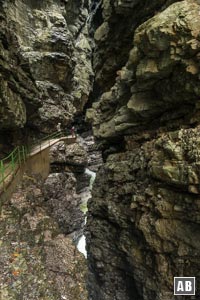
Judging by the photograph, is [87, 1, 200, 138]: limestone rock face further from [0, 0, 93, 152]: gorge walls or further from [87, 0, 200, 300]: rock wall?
[0, 0, 93, 152]: gorge walls

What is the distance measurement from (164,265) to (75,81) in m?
25.7

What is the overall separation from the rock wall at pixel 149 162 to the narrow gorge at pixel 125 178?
0.04 meters

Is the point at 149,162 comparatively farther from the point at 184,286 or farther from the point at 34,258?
the point at 34,258

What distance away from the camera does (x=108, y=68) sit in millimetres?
15344

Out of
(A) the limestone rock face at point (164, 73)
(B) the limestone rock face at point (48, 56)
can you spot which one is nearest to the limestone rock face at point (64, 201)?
(B) the limestone rock face at point (48, 56)

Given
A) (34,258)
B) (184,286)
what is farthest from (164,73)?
(34,258)

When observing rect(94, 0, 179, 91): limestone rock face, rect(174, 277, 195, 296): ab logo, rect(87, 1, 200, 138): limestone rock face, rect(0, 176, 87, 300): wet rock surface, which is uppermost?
rect(94, 0, 179, 91): limestone rock face

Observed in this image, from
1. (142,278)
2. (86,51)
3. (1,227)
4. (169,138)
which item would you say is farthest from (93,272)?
(86,51)

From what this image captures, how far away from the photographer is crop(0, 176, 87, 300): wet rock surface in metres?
7.10

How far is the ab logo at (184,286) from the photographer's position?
8289 mm

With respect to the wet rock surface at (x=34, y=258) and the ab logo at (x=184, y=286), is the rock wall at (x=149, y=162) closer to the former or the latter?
the ab logo at (x=184, y=286)

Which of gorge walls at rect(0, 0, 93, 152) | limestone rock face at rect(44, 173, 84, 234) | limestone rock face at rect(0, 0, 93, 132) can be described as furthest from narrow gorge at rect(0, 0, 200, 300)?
limestone rock face at rect(0, 0, 93, 132)

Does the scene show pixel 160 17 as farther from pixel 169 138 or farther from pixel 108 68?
pixel 108 68

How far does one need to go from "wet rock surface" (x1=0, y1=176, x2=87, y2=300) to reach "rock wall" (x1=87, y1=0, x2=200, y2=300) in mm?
2879
